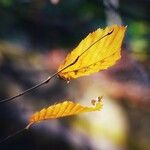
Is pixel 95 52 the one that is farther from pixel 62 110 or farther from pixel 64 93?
pixel 64 93

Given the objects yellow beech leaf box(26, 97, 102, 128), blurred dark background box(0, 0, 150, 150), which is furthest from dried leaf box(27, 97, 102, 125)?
blurred dark background box(0, 0, 150, 150)

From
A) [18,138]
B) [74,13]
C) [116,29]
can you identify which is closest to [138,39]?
[74,13]

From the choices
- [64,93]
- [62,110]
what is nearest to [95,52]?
[62,110]

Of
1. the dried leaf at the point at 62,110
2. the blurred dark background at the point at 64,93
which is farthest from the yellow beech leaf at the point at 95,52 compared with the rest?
the blurred dark background at the point at 64,93

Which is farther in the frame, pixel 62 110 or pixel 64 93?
pixel 64 93

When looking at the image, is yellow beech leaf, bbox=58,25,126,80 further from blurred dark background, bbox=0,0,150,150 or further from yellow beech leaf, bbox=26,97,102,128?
blurred dark background, bbox=0,0,150,150

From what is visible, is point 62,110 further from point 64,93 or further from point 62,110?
point 64,93

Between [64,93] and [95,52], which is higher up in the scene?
[64,93]
